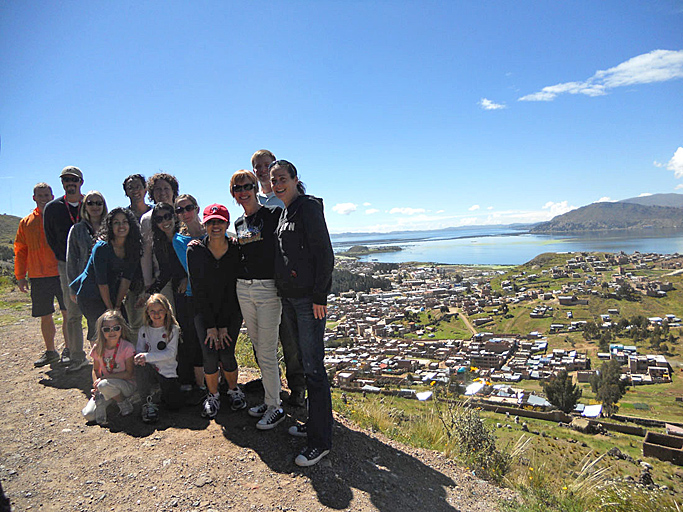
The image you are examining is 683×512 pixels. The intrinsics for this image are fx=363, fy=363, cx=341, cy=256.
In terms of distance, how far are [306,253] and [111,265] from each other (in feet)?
6.61

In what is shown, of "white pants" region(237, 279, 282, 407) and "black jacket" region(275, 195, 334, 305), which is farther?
"white pants" region(237, 279, 282, 407)

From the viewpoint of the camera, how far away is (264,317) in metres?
2.75

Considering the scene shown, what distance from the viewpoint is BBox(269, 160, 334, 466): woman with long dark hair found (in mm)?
2467

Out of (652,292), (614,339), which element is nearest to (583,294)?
(652,292)

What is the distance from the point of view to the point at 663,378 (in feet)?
71.3

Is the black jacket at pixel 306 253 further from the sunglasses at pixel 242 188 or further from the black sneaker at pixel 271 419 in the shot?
the black sneaker at pixel 271 419

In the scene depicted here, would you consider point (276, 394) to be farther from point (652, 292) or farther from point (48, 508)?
point (652, 292)

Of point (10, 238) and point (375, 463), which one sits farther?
point (10, 238)

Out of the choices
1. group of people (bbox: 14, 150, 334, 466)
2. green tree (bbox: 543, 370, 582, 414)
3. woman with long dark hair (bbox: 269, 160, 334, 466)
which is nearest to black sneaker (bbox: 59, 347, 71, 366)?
group of people (bbox: 14, 150, 334, 466)

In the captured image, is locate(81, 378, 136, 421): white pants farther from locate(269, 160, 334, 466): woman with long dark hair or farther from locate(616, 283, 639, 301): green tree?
locate(616, 283, 639, 301): green tree

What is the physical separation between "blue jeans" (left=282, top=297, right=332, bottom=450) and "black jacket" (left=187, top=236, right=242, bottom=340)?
59 cm

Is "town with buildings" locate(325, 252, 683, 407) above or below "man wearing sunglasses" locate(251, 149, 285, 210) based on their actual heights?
below

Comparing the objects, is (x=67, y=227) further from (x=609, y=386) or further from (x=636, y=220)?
(x=636, y=220)

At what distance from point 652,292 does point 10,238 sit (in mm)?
63691
